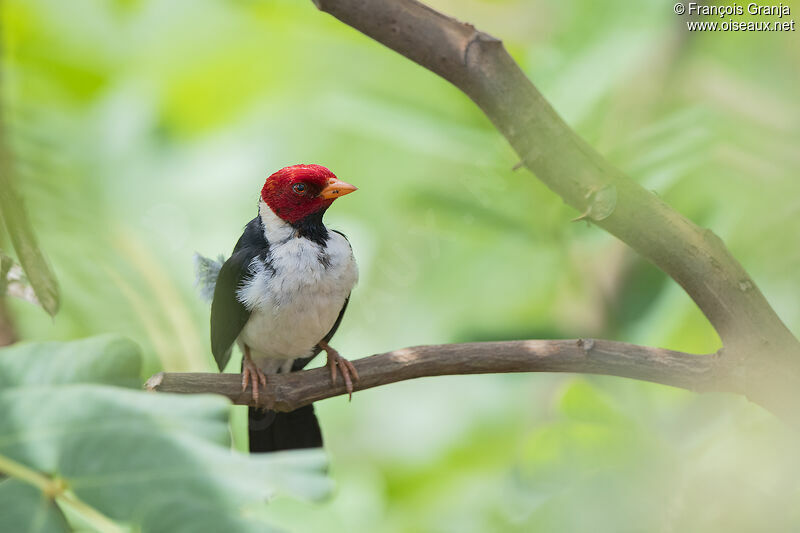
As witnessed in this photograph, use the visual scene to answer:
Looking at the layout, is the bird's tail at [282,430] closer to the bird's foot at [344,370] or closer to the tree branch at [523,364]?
the bird's foot at [344,370]

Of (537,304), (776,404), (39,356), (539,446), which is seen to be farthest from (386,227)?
(39,356)

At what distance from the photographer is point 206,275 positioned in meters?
2.03

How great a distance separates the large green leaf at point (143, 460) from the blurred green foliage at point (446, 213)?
0.45m

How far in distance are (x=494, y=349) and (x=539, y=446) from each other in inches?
21.2

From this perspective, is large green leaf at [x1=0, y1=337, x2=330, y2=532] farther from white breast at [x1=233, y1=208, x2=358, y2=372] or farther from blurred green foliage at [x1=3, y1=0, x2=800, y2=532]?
white breast at [x1=233, y1=208, x2=358, y2=372]

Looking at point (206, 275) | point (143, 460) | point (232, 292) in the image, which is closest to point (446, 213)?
point (232, 292)

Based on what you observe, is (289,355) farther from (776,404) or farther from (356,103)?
(776,404)

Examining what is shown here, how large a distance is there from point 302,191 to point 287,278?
0.63ft

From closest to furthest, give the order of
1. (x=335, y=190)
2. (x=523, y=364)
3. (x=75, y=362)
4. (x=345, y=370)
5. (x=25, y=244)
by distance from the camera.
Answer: (x=75, y=362)
(x=25, y=244)
(x=523, y=364)
(x=345, y=370)
(x=335, y=190)

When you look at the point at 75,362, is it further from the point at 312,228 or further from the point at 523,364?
the point at 312,228

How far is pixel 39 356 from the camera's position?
0.88 metres

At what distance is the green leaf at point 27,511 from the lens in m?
0.76

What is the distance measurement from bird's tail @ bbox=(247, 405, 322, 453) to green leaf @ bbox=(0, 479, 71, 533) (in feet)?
3.93

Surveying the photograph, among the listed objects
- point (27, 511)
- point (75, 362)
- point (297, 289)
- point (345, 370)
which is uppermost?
point (297, 289)
